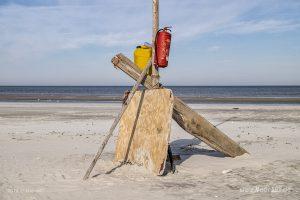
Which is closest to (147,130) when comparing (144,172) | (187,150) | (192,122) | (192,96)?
(144,172)

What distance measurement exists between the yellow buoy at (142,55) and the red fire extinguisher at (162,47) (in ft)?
1.33

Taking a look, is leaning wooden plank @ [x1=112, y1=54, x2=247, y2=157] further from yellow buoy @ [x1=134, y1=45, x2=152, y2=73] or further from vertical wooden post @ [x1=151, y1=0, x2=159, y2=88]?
yellow buoy @ [x1=134, y1=45, x2=152, y2=73]

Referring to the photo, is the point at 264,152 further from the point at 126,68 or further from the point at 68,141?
the point at 68,141

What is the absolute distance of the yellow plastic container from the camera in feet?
27.8

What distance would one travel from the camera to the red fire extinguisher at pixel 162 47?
26.2 ft

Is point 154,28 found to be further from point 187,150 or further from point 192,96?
point 192,96

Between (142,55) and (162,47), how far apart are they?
0.69 meters

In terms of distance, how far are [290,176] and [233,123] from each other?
404 inches

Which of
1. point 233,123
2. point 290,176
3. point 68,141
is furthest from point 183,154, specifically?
point 233,123

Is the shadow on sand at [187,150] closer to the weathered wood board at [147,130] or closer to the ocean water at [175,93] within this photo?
the weathered wood board at [147,130]

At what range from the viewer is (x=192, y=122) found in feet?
28.2

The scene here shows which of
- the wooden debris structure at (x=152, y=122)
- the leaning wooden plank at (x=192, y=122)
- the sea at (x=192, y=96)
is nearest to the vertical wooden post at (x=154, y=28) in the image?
the wooden debris structure at (x=152, y=122)

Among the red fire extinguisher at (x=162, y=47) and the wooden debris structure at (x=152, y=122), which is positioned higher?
the red fire extinguisher at (x=162, y=47)

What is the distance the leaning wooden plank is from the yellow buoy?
29cm
